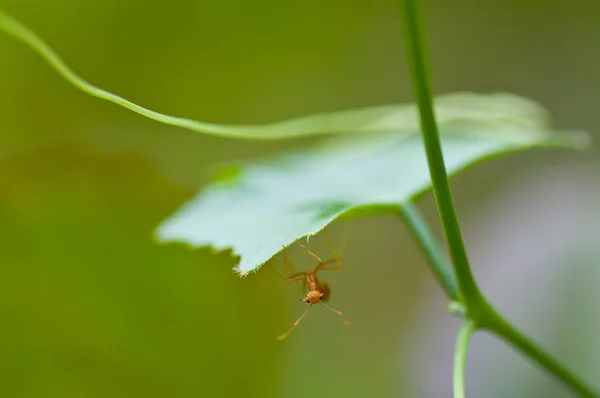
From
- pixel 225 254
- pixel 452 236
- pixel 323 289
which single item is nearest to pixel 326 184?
pixel 323 289

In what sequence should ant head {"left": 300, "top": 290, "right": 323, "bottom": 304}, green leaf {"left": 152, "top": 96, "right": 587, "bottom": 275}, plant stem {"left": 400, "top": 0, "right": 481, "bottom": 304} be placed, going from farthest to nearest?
ant head {"left": 300, "top": 290, "right": 323, "bottom": 304}
green leaf {"left": 152, "top": 96, "right": 587, "bottom": 275}
plant stem {"left": 400, "top": 0, "right": 481, "bottom": 304}

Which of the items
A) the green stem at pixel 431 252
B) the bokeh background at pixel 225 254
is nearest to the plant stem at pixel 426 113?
the green stem at pixel 431 252

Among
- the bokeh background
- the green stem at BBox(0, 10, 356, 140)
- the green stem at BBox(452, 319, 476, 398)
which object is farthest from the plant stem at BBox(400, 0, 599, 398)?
the bokeh background

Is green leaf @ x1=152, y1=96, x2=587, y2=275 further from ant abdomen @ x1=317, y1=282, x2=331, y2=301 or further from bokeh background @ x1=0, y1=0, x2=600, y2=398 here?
bokeh background @ x1=0, y1=0, x2=600, y2=398

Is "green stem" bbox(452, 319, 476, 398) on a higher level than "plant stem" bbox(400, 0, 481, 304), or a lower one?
lower

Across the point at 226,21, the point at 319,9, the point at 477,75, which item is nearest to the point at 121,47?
the point at 226,21

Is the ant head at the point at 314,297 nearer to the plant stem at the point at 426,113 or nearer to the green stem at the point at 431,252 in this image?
the green stem at the point at 431,252

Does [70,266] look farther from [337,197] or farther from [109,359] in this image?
[337,197]
